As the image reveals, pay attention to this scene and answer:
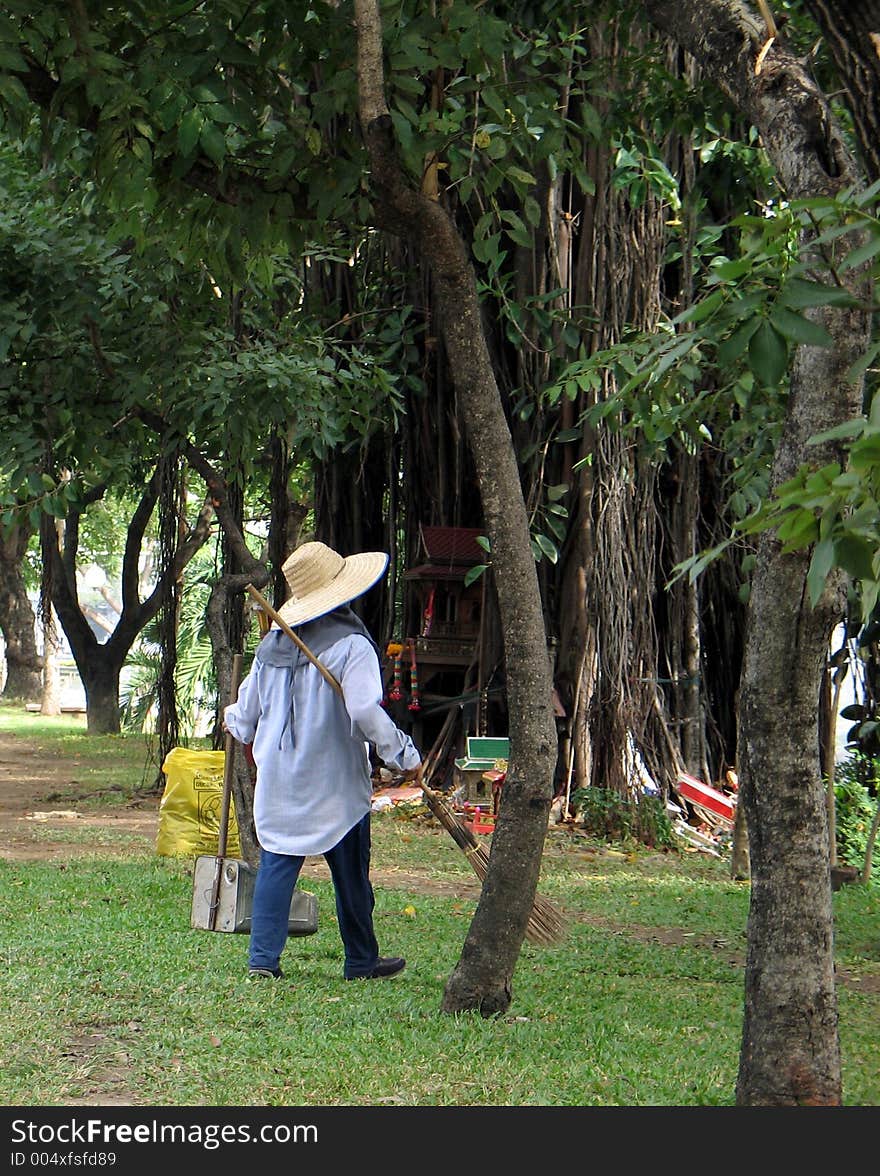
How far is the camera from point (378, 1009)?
16.0ft

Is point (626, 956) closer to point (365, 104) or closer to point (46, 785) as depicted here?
point (365, 104)

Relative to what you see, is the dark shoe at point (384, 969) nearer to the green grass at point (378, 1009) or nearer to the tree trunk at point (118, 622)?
the green grass at point (378, 1009)

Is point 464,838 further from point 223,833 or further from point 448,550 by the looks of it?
point 448,550

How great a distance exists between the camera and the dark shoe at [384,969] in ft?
17.9

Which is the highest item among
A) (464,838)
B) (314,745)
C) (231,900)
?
(314,745)

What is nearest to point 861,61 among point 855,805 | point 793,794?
point 793,794

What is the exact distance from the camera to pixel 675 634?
11.3 meters

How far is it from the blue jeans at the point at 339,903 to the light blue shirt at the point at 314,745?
0.26 ft

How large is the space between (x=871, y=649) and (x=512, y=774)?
14.8 feet

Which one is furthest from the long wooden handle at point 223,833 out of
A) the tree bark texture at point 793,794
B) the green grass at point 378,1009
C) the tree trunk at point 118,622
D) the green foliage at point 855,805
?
the tree trunk at point 118,622

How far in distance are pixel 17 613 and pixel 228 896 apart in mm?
19909

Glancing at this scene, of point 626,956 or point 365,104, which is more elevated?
point 365,104

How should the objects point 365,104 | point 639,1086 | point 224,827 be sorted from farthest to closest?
1. point 224,827
2. point 365,104
3. point 639,1086

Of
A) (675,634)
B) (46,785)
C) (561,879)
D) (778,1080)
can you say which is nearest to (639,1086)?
(778,1080)
